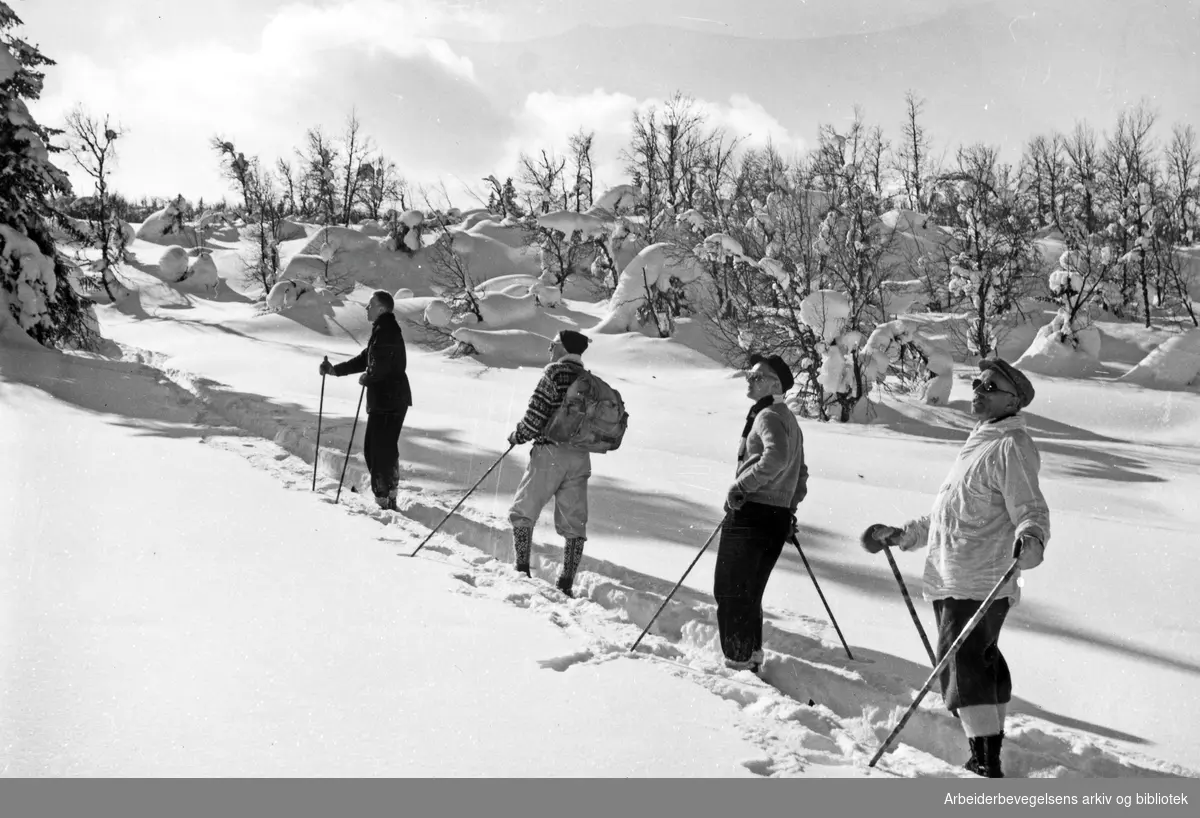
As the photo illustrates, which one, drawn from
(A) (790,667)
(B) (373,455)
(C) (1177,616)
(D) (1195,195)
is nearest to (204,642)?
(A) (790,667)

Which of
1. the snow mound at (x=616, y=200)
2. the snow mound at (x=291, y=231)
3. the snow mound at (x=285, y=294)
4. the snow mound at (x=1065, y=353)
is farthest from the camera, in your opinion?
the snow mound at (x=291, y=231)

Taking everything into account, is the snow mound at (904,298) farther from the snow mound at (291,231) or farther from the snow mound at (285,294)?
the snow mound at (291,231)

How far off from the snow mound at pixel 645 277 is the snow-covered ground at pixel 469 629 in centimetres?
1941

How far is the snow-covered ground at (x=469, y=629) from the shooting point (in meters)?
3.07

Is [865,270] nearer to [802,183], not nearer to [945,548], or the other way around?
[802,183]

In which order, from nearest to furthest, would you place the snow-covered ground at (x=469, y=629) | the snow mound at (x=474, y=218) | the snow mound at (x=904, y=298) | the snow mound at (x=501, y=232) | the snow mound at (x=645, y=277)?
the snow-covered ground at (x=469, y=629)
the snow mound at (x=645, y=277)
the snow mound at (x=904, y=298)
the snow mound at (x=501, y=232)
the snow mound at (x=474, y=218)

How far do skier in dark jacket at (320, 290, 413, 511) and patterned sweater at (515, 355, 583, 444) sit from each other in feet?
6.85

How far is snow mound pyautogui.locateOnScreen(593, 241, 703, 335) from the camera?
29875 mm

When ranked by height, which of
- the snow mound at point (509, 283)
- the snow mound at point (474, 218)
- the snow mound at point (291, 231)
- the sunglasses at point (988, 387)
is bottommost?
the sunglasses at point (988, 387)

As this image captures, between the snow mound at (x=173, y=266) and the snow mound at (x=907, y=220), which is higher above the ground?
the snow mound at (x=907, y=220)

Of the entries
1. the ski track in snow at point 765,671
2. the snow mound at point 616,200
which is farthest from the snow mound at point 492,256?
the ski track in snow at point 765,671

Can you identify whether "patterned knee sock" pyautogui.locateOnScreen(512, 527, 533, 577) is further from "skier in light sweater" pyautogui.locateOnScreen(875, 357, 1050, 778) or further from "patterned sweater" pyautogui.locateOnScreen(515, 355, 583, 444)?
"skier in light sweater" pyautogui.locateOnScreen(875, 357, 1050, 778)

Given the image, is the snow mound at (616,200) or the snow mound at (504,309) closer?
the snow mound at (504,309)

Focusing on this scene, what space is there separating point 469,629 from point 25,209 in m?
17.4
